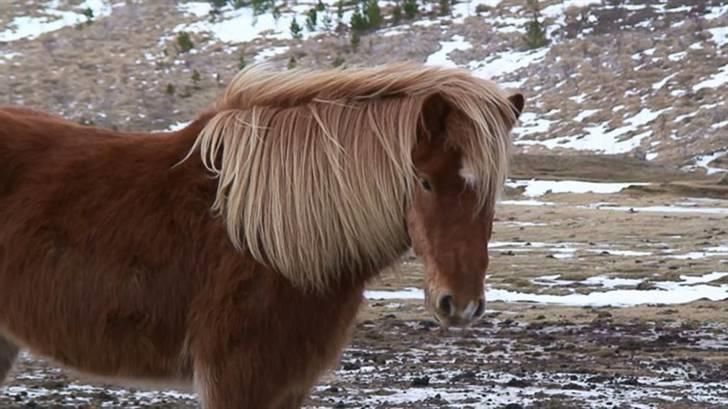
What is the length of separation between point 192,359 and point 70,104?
28.3 m

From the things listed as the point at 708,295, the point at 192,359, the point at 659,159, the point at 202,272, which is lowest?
the point at 659,159

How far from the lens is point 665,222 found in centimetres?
1777

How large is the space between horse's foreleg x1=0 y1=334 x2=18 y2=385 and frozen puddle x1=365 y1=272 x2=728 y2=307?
21.6 feet

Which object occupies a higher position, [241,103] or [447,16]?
[241,103]

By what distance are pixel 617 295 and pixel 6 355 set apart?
7754mm

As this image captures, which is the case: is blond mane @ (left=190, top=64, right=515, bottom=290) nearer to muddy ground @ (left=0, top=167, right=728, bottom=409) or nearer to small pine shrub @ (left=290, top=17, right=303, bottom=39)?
muddy ground @ (left=0, top=167, right=728, bottom=409)

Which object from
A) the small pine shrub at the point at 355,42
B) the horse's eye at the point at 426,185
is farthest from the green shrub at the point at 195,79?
the horse's eye at the point at 426,185

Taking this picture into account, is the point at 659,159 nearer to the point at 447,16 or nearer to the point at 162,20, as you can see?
the point at 447,16

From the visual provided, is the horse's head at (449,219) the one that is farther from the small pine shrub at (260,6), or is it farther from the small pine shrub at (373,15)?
the small pine shrub at (260,6)

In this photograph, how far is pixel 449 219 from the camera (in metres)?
4.16

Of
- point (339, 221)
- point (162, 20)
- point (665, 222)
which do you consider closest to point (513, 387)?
point (339, 221)

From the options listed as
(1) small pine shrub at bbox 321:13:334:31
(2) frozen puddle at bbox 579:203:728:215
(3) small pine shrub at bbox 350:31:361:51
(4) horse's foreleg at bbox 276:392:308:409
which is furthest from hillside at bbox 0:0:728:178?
(4) horse's foreleg at bbox 276:392:308:409

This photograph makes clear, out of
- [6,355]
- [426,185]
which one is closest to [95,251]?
[6,355]

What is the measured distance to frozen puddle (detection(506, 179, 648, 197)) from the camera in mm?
21875
